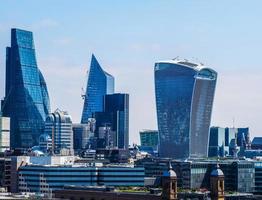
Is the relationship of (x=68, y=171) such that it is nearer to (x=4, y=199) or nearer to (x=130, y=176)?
(x=130, y=176)

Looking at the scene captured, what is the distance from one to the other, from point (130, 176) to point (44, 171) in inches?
799

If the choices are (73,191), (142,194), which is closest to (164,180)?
(142,194)

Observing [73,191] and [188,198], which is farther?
[73,191]

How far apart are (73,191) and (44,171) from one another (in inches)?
1508

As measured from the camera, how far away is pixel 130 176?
620ft

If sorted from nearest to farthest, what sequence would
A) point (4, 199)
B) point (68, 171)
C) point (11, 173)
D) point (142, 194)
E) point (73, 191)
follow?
point (4, 199) → point (142, 194) → point (73, 191) → point (68, 171) → point (11, 173)

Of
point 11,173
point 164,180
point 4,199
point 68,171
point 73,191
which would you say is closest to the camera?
point 4,199

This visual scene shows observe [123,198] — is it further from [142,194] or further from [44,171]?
[44,171]

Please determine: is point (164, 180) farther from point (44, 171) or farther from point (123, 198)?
point (44, 171)

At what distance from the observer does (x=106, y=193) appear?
139750 millimetres

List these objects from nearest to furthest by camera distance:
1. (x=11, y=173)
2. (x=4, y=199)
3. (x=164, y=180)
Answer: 1. (x=4, y=199)
2. (x=164, y=180)
3. (x=11, y=173)

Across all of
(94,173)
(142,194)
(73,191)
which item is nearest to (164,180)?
(142,194)

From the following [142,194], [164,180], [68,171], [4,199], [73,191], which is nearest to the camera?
[4,199]

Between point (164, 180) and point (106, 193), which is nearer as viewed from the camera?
point (164, 180)
